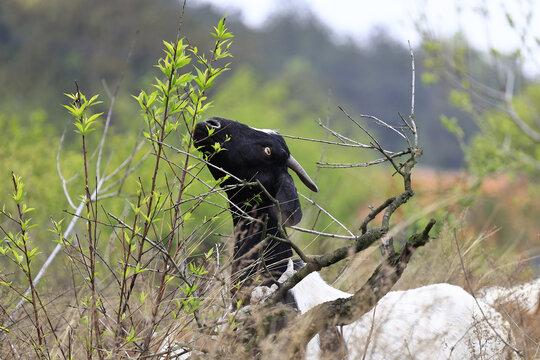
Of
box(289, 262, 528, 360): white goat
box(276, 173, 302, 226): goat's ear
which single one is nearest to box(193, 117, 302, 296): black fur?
box(276, 173, 302, 226): goat's ear

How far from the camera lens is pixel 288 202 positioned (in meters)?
4.05

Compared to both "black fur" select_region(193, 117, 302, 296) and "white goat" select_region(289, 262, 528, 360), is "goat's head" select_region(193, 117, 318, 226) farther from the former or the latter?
"white goat" select_region(289, 262, 528, 360)

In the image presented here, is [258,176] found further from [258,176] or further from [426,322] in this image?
[426,322]

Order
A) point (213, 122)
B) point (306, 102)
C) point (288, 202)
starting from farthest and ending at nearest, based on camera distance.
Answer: point (306, 102), point (288, 202), point (213, 122)

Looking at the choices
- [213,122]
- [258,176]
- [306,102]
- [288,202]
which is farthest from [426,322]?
[306,102]

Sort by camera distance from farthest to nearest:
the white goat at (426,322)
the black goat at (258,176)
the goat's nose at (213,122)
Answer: the black goat at (258,176) < the goat's nose at (213,122) < the white goat at (426,322)

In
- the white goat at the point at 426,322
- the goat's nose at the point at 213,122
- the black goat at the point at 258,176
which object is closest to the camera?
the white goat at the point at 426,322

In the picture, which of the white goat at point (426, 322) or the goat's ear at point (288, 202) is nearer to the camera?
the white goat at point (426, 322)

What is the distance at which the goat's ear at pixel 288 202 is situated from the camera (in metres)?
4.05

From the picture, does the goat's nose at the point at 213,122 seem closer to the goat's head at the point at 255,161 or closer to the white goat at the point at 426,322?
the goat's head at the point at 255,161

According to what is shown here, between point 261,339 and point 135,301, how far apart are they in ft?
3.58

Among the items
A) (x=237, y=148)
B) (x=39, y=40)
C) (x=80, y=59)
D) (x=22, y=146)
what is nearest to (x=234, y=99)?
(x=80, y=59)

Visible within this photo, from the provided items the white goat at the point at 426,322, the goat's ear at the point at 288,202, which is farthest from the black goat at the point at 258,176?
the white goat at the point at 426,322

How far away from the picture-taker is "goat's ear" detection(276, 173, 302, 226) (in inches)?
160
